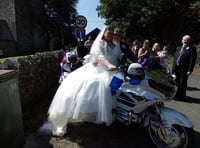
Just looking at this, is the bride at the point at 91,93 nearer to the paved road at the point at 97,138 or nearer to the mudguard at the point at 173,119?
the paved road at the point at 97,138

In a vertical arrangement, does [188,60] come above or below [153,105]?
above

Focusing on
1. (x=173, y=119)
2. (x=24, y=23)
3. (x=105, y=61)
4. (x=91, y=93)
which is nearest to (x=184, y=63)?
(x=105, y=61)

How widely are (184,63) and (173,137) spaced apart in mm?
4608

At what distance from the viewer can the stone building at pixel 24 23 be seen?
151ft

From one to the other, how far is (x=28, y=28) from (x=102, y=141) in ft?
153

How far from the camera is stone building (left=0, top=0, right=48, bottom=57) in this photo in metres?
46.1

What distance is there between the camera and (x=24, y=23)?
48.4 metres

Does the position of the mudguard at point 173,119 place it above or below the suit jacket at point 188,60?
below

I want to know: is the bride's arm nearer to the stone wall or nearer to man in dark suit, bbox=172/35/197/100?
the stone wall

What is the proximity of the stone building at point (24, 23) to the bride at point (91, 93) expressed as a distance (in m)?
40.1

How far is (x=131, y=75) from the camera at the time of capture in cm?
462

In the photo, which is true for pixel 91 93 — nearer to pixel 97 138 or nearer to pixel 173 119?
pixel 97 138

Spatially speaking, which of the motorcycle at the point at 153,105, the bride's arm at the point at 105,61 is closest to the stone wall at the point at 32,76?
the bride's arm at the point at 105,61

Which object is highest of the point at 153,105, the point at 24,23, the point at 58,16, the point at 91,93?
the point at 58,16
